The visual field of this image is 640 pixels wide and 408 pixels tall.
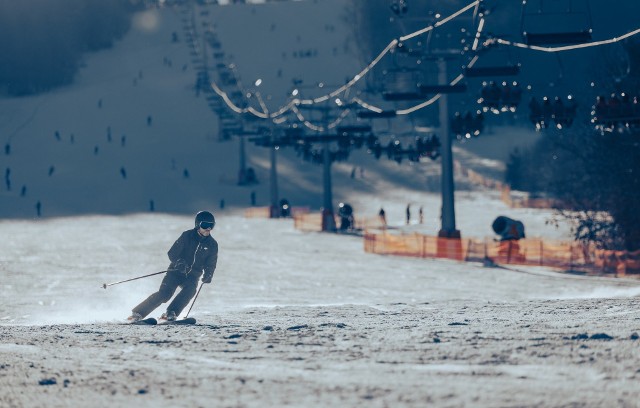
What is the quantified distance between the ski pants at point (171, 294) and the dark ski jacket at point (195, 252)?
0.36 ft

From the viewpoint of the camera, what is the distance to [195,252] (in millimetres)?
16031

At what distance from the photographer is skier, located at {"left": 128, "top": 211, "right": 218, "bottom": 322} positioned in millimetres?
15898

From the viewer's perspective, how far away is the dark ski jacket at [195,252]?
16.0 meters

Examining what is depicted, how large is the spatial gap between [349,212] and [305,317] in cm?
4204

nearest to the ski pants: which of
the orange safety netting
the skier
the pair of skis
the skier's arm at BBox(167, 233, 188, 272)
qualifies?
the skier

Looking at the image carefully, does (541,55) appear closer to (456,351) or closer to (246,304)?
(246,304)

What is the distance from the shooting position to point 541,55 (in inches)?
4751

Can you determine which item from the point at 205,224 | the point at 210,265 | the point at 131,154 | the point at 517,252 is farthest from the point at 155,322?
the point at 131,154

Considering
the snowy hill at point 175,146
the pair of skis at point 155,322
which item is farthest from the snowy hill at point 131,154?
the pair of skis at point 155,322

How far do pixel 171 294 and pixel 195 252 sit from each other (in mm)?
583

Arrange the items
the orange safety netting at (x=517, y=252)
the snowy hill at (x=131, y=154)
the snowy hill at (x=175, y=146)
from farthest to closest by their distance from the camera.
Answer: the snowy hill at (x=175, y=146), the snowy hill at (x=131, y=154), the orange safety netting at (x=517, y=252)

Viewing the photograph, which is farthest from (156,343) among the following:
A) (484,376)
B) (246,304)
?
(246,304)

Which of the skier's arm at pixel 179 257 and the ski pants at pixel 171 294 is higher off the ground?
the skier's arm at pixel 179 257

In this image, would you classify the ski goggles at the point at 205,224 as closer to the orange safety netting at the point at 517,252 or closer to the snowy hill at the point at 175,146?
the orange safety netting at the point at 517,252
